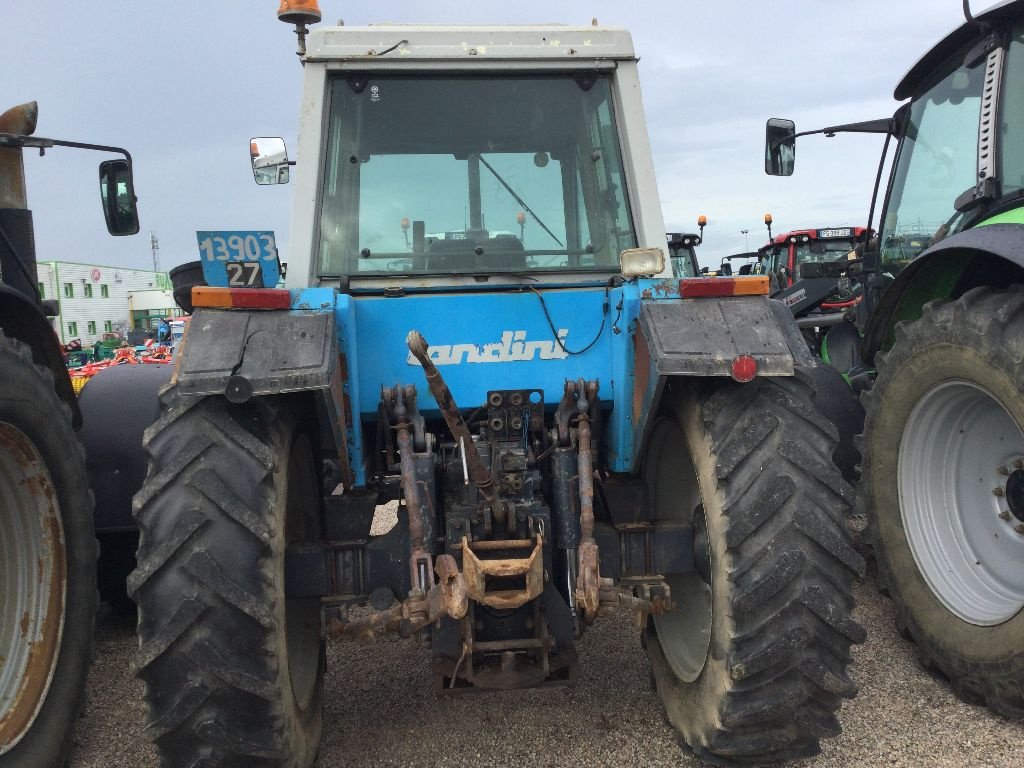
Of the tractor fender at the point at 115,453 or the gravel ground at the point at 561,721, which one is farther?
the tractor fender at the point at 115,453

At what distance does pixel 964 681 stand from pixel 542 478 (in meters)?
1.80

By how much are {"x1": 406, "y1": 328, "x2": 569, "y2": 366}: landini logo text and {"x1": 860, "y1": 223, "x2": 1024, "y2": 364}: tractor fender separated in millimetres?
1646

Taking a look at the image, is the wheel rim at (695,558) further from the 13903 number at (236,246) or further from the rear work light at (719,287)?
the 13903 number at (236,246)

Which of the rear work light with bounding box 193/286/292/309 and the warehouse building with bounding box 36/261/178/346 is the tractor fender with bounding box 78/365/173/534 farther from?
the warehouse building with bounding box 36/261/178/346

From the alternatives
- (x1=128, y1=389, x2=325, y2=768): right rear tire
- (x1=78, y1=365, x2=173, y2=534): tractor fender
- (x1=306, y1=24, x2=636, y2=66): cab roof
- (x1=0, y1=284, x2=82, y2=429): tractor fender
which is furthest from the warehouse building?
(x1=128, y1=389, x2=325, y2=768): right rear tire

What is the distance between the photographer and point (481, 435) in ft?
10.3

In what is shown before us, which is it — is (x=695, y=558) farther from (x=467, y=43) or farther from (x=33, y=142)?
(x=33, y=142)

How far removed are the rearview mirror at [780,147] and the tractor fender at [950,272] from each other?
3.15 ft

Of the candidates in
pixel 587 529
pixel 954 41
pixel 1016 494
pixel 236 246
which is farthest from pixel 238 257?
pixel 954 41

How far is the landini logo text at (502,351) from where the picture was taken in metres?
3.12

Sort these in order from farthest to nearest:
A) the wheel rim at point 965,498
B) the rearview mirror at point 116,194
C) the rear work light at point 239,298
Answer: the rearview mirror at point 116,194
the wheel rim at point 965,498
the rear work light at point 239,298

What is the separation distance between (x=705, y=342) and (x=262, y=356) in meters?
1.34

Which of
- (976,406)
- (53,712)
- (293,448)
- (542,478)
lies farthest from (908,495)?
(53,712)

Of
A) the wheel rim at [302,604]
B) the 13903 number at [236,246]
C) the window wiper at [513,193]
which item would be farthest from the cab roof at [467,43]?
the wheel rim at [302,604]
